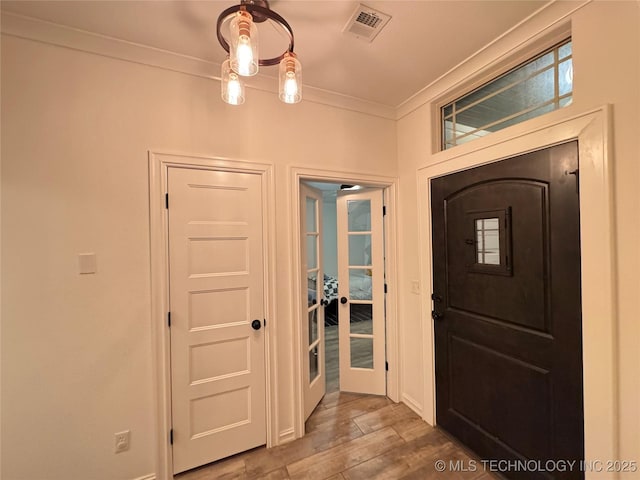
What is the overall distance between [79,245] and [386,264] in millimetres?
2274

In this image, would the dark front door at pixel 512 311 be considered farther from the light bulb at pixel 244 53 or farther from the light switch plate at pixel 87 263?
the light switch plate at pixel 87 263

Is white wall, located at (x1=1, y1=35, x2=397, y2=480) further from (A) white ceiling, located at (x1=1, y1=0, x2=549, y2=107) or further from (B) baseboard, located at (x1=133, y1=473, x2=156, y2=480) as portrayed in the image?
(A) white ceiling, located at (x1=1, y1=0, x2=549, y2=107)

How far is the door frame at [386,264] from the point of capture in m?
2.01

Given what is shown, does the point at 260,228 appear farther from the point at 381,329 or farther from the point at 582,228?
the point at 582,228

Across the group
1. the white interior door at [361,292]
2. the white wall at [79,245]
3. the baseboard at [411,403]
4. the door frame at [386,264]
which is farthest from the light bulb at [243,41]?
the baseboard at [411,403]

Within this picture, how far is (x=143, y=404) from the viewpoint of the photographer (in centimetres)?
161

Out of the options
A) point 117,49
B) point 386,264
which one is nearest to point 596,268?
point 386,264

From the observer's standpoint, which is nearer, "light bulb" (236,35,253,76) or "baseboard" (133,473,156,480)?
"light bulb" (236,35,253,76)

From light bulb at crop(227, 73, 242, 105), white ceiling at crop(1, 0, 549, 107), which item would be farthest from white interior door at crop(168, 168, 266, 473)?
white ceiling at crop(1, 0, 549, 107)

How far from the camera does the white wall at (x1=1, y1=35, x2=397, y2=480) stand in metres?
1.39

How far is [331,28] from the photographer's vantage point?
4.86 feet

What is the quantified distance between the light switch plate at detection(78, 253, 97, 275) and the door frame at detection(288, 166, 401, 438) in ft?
4.03

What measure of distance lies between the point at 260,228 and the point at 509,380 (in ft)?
6.33

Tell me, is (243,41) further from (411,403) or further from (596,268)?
(411,403)
